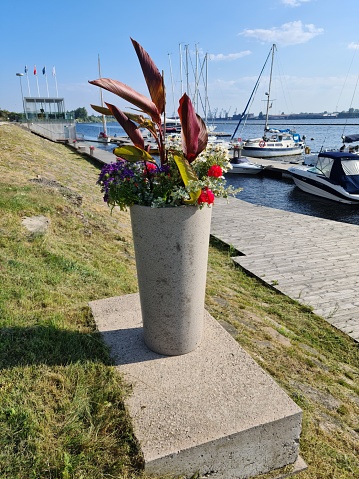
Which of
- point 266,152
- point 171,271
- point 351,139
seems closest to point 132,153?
point 171,271

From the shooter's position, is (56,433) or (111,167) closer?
(56,433)

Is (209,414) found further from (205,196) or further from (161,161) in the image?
(161,161)

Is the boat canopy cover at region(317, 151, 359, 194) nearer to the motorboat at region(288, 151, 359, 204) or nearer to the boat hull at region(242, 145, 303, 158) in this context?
the motorboat at region(288, 151, 359, 204)

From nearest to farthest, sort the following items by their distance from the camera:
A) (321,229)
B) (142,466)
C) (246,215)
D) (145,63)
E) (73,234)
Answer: (142,466) < (145,63) < (73,234) < (321,229) < (246,215)

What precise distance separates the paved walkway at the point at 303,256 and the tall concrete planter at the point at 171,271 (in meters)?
2.96

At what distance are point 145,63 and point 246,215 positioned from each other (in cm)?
866

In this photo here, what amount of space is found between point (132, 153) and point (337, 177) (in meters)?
16.9

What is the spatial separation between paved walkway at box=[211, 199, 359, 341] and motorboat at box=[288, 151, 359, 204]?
756cm

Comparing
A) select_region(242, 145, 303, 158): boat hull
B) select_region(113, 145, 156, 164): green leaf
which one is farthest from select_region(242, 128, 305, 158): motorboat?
select_region(113, 145, 156, 164): green leaf

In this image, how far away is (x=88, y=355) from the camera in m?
2.79

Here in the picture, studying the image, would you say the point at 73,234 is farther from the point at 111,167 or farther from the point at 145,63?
the point at 145,63

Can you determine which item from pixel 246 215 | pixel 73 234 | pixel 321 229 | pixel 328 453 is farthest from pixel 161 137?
pixel 246 215

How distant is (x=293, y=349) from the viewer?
3930 mm

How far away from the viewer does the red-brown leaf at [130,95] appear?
231 centimetres
